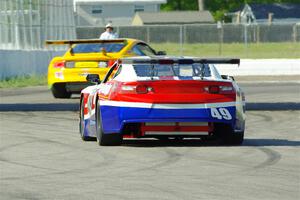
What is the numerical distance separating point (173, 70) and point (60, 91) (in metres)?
10.8

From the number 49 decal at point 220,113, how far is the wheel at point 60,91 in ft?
37.0

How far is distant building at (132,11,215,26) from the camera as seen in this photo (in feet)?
303

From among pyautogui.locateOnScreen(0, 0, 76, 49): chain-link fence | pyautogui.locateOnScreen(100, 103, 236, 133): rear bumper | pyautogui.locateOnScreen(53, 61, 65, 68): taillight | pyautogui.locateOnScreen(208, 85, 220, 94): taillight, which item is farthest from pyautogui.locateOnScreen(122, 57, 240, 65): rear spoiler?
pyautogui.locateOnScreen(0, 0, 76, 49): chain-link fence

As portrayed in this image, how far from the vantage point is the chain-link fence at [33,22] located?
37344 millimetres

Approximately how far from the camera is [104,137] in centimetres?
1334

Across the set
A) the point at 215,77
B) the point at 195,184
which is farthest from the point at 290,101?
the point at 195,184

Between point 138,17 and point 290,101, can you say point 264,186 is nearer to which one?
point 290,101

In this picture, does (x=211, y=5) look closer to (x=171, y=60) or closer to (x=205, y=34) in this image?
(x=205, y=34)

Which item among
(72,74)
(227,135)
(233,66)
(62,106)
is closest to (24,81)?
(233,66)

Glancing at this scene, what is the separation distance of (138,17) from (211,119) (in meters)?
79.7

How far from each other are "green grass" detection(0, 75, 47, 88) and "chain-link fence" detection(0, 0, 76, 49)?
1.54 m

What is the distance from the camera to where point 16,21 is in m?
38.8

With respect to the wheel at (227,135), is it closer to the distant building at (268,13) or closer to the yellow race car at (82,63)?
the yellow race car at (82,63)

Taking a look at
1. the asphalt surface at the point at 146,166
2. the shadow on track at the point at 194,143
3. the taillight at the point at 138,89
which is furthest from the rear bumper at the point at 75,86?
the taillight at the point at 138,89
